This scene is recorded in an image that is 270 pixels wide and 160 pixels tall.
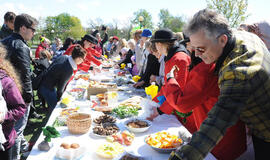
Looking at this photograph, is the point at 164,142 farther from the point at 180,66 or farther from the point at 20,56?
the point at 20,56

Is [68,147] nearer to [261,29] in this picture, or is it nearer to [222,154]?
[222,154]

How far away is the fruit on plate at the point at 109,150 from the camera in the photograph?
147 centimetres

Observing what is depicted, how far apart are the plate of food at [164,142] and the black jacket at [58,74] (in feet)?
7.33

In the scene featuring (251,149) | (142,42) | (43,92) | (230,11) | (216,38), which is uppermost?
(230,11)

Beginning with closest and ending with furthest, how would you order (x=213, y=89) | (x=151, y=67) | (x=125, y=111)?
(x=213, y=89), (x=125, y=111), (x=151, y=67)

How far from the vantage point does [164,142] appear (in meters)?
1.63

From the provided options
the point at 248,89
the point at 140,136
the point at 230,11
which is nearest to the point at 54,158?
the point at 140,136

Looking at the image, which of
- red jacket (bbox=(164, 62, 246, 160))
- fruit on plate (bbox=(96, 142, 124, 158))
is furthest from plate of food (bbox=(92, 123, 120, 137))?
red jacket (bbox=(164, 62, 246, 160))

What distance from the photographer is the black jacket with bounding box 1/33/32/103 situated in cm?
276

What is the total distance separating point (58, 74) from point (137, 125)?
1.99m

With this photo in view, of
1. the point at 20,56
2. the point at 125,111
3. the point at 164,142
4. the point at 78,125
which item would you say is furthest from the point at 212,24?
the point at 20,56

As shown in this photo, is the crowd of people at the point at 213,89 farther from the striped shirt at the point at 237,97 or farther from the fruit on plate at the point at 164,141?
the fruit on plate at the point at 164,141

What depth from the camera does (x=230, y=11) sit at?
15.6 m

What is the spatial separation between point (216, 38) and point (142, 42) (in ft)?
13.9
